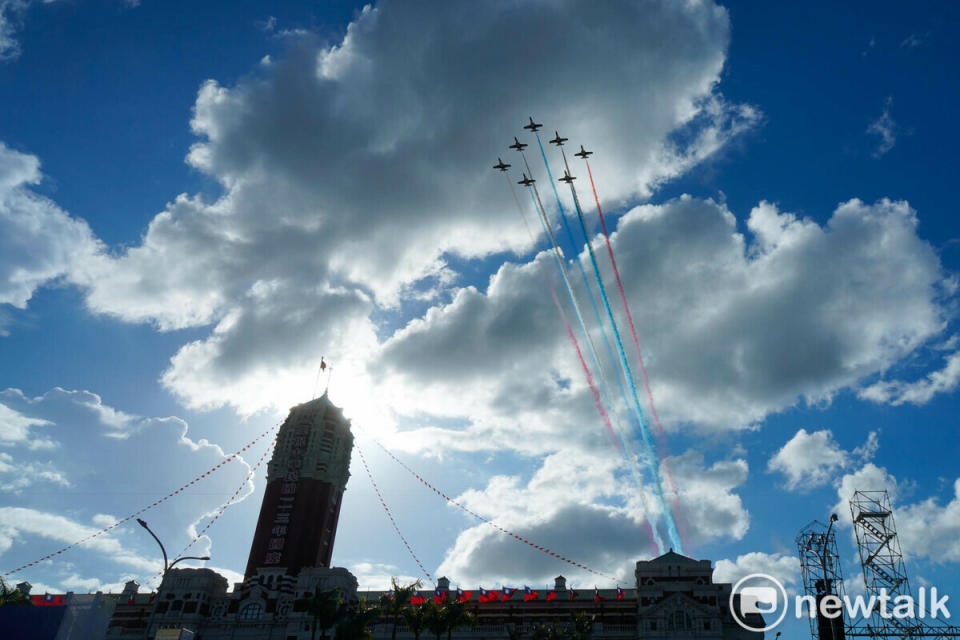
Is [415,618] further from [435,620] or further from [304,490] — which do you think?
[304,490]

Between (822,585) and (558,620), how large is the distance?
3587 centimetres

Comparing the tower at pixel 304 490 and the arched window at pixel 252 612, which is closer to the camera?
the arched window at pixel 252 612

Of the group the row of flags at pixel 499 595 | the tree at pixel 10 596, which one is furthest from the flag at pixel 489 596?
the tree at pixel 10 596

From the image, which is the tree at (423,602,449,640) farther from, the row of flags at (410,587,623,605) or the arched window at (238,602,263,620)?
the arched window at (238,602,263,620)

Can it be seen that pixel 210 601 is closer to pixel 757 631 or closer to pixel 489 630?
pixel 489 630

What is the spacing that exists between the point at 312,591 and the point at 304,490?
16.9 m

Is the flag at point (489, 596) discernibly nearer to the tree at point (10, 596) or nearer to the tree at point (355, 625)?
the tree at point (355, 625)

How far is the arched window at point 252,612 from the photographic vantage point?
10633 cm

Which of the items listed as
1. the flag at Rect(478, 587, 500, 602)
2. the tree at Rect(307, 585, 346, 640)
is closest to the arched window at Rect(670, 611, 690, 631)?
the flag at Rect(478, 587, 500, 602)

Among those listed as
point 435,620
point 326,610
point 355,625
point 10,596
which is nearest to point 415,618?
point 435,620

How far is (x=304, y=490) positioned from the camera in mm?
118125

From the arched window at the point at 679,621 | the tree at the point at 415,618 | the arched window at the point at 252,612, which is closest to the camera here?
the tree at the point at 415,618

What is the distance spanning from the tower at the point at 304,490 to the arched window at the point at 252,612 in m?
5.70

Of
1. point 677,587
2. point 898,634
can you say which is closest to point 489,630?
point 677,587
